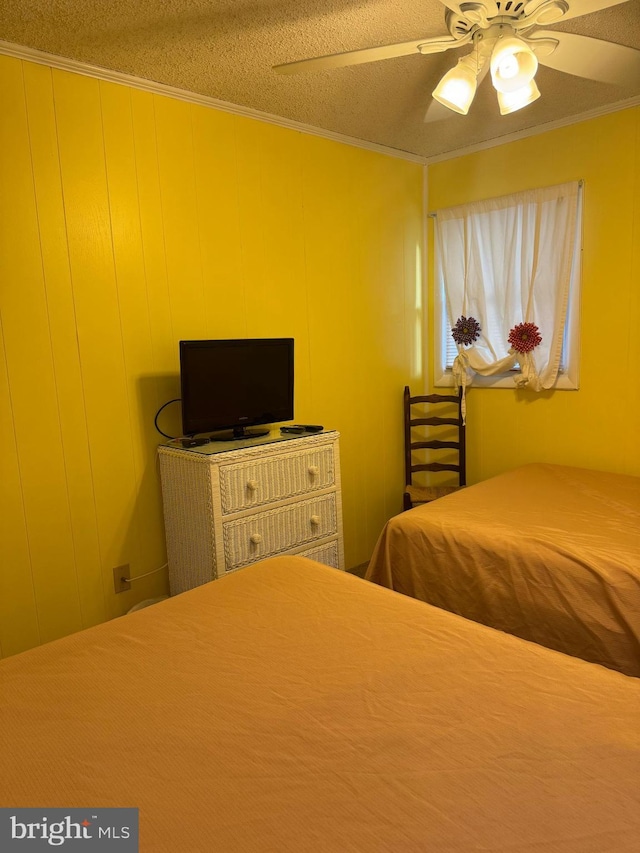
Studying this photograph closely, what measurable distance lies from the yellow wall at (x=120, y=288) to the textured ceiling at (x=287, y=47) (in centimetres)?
17

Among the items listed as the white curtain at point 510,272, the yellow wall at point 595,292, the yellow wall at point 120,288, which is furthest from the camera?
the white curtain at point 510,272

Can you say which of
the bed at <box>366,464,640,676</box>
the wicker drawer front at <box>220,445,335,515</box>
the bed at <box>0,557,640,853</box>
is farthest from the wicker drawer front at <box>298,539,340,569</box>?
the bed at <box>0,557,640,853</box>

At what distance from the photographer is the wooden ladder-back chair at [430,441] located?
373 cm

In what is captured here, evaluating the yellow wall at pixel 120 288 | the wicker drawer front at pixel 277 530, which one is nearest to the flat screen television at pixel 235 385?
the yellow wall at pixel 120 288

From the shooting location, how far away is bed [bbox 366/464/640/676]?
1.93 meters

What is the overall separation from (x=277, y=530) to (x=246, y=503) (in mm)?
227

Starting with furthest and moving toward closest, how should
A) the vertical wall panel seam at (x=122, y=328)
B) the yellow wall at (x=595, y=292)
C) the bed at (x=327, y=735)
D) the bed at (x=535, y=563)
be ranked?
the yellow wall at (x=595, y=292) → the vertical wall panel seam at (x=122, y=328) → the bed at (x=535, y=563) → the bed at (x=327, y=735)

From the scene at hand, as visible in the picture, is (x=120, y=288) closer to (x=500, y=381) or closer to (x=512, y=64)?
(x=512, y=64)

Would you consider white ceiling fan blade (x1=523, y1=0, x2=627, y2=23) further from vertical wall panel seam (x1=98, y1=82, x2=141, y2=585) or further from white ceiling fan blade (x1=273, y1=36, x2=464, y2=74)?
vertical wall panel seam (x1=98, y1=82, x2=141, y2=585)

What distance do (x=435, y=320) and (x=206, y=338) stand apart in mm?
1738

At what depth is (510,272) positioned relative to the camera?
140 inches

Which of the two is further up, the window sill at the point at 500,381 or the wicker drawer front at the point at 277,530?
the window sill at the point at 500,381

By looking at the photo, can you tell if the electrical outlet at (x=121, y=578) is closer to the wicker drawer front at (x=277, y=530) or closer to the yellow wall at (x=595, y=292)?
the wicker drawer front at (x=277, y=530)

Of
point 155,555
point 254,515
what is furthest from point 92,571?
point 254,515
